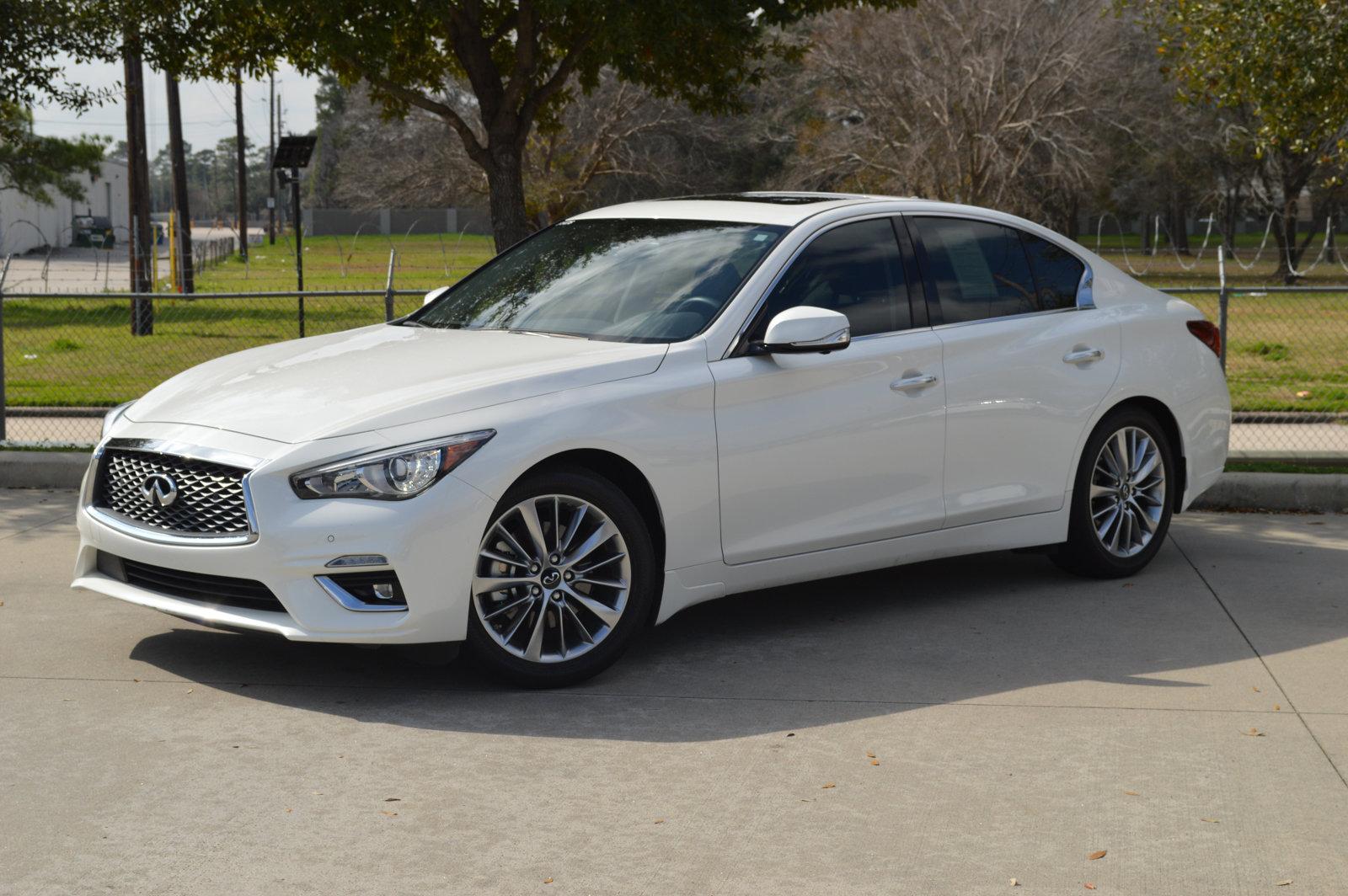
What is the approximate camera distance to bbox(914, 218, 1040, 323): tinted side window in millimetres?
7129

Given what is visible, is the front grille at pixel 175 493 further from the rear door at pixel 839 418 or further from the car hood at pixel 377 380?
the rear door at pixel 839 418

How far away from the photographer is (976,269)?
7309 mm

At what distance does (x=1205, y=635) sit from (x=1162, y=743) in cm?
162

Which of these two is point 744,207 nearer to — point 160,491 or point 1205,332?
point 1205,332

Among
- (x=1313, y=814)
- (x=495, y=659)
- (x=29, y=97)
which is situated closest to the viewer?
(x=1313, y=814)

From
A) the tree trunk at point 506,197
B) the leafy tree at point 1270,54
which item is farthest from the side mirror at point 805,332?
the leafy tree at point 1270,54

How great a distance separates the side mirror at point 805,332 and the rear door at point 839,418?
0.11m

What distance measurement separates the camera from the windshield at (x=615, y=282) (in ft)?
21.2

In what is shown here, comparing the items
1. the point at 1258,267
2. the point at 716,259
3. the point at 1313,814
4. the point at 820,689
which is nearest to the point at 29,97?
the point at 716,259

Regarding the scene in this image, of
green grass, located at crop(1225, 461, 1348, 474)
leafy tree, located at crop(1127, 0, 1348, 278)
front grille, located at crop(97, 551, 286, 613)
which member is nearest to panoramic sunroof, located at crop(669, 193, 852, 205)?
front grille, located at crop(97, 551, 286, 613)

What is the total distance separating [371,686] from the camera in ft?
19.3

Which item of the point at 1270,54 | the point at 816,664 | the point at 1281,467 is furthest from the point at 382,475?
the point at 1270,54

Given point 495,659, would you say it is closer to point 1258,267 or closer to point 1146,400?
point 1146,400

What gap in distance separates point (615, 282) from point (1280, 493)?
489cm
